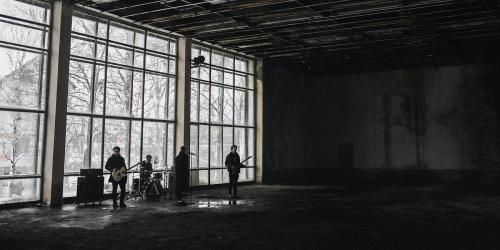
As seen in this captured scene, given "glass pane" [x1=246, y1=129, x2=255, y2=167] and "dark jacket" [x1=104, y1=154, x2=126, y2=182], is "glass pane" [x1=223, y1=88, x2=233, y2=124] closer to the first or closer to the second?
"glass pane" [x1=246, y1=129, x2=255, y2=167]

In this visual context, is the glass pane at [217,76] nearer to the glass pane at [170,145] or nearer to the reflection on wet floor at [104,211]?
the glass pane at [170,145]

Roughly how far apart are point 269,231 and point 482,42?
1361cm

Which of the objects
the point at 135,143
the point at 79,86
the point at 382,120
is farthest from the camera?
the point at 382,120

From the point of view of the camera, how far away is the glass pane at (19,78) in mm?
12070

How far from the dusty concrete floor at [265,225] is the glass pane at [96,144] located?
1.83 meters

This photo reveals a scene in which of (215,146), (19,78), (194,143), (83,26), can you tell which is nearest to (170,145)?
(194,143)

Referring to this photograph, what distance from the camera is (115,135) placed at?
583 inches

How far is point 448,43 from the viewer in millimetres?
17625

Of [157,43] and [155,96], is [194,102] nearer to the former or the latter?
[155,96]

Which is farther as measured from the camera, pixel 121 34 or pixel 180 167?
pixel 121 34

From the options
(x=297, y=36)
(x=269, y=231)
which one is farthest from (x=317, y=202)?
(x=297, y=36)

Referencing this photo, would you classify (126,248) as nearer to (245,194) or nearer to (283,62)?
(245,194)

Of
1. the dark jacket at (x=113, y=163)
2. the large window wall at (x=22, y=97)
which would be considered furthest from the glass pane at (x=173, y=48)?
the dark jacket at (x=113, y=163)

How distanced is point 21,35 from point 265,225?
8.83 meters
